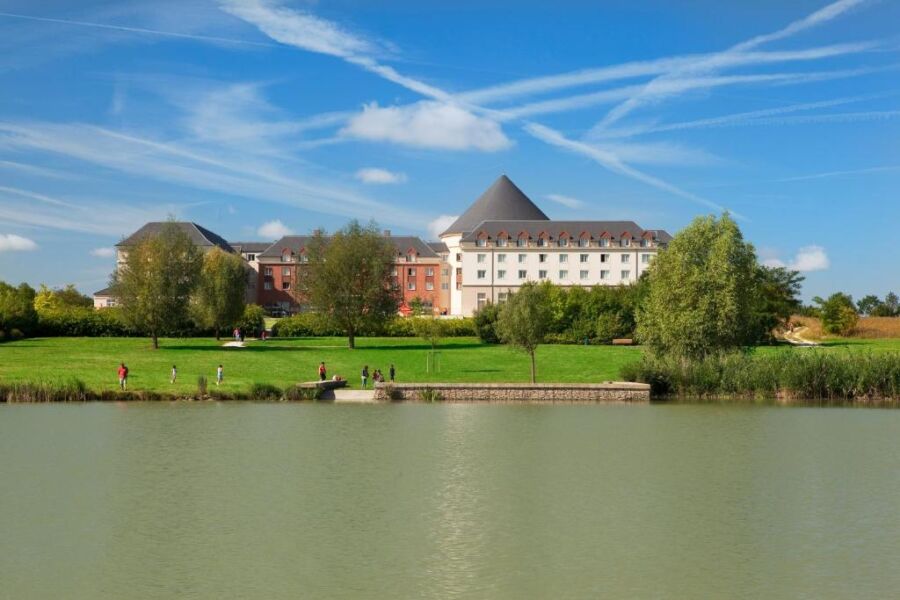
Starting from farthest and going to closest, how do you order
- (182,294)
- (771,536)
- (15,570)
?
(182,294) → (771,536) → (15,570)

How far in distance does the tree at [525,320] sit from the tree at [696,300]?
598 centimetres

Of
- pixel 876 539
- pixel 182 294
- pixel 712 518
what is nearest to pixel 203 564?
pixel 712 518

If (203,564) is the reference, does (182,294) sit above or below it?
above

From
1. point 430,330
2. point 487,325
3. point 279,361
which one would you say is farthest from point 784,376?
point 487,325

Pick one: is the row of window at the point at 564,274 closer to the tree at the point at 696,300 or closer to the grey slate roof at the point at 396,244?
the grey slate roof at the point at 396,244

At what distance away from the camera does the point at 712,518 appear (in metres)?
20.5

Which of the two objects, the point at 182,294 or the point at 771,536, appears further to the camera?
the point at 182,294

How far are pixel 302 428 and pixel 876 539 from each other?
69.0ft

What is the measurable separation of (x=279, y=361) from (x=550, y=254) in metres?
65.9

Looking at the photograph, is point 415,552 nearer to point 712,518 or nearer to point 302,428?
point 712,518

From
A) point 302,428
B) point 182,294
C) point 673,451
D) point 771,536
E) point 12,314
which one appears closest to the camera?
point 771,536

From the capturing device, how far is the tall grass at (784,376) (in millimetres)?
44688

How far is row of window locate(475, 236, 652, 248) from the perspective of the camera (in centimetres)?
11956

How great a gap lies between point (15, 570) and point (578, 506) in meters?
11.7
